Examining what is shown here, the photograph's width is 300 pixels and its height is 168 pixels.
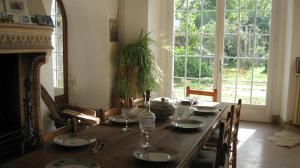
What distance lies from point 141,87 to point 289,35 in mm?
2386

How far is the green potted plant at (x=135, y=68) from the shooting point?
16.2 feet

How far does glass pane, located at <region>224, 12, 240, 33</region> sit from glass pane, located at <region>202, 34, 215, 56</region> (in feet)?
0.93

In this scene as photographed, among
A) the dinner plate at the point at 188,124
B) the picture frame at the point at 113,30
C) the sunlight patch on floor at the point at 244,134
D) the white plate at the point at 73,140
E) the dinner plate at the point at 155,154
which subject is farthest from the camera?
the picture frame at the point at 113,30

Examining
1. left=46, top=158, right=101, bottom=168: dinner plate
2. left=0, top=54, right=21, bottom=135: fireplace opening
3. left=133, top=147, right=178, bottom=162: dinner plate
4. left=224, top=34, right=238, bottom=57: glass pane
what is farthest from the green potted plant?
left=46, top=158, right=101, bottom=168: dinner plate

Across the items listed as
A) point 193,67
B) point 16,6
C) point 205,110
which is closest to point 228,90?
point 193,67

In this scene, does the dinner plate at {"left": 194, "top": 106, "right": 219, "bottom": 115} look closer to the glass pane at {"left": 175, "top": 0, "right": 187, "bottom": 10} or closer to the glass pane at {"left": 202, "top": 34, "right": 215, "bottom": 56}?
the glass pane at {"left": 202, "top": 34, "right": 215, "bottom": 56}

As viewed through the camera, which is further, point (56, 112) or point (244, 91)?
point (244, 91)

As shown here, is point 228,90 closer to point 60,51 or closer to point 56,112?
point 60,51

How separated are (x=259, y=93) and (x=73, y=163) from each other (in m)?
4.41

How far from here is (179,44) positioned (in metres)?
5.83

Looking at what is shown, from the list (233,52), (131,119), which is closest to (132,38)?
(233,52)

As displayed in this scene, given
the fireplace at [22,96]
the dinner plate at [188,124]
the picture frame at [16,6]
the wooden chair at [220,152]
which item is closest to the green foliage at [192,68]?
the wooden chair at [220,152]

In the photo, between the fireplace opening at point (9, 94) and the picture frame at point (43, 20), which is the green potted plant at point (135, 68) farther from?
the fireplace opening at point (9, 94)

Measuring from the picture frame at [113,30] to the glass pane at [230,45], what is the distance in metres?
1.83
